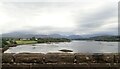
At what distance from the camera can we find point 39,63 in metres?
5.31

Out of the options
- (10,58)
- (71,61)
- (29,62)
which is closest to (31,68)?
(29,62)

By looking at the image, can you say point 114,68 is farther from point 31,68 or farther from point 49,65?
point 31,68

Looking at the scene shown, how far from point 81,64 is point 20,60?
5.10 ft

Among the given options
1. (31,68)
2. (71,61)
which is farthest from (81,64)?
(31,68)

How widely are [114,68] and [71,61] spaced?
1.08 metres

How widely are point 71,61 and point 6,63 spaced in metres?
1.64

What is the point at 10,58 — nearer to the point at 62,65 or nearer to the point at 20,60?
the point at 20,60

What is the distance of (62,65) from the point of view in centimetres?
519

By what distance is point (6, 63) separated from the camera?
5285 mm

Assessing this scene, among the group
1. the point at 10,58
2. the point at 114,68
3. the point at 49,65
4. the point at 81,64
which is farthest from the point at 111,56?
the point at 10,58

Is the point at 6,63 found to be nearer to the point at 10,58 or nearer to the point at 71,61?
the point at 10,58

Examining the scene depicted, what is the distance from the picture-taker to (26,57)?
5422 mm

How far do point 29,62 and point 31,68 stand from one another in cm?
22

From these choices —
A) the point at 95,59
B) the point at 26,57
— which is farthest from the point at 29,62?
the point at 95,59
